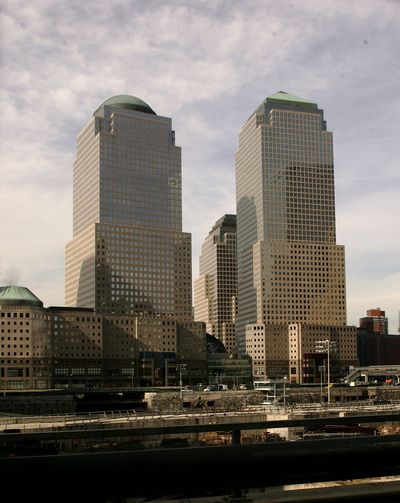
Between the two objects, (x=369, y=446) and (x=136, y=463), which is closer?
(x=136, y=463)

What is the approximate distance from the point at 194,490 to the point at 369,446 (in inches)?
107

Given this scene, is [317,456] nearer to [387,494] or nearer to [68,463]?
[387,494]

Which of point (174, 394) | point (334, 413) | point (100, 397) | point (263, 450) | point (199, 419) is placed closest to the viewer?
point (263, 450)

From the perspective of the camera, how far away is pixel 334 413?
284 feet

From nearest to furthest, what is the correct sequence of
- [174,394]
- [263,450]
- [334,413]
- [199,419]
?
[263,450]
[199,419]
[334,413]
[174,394]

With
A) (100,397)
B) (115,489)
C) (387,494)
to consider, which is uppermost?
(115,489)

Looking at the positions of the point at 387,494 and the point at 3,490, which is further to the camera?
the point at 387,494

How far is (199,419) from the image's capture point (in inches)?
3073

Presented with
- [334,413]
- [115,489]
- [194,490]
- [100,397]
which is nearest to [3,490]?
[115,489]

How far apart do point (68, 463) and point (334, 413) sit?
8312 cm

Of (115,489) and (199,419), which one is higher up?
(115,489)

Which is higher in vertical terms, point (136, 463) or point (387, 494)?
point (136, 463)

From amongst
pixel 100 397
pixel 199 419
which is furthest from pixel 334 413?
pixel 100 397

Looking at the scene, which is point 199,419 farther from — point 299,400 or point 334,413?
point 299,400
